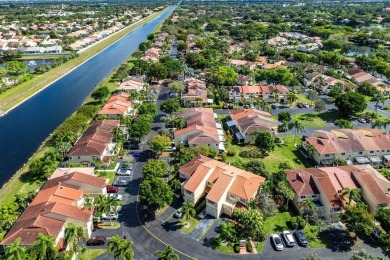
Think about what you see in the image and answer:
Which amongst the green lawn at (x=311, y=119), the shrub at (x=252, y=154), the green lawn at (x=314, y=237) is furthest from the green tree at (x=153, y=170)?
the green lawn at (x=311, y=119)

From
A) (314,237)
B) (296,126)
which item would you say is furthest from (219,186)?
(296,126)

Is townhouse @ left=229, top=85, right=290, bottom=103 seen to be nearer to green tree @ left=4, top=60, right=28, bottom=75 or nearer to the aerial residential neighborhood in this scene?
the aerial residential neighborhood

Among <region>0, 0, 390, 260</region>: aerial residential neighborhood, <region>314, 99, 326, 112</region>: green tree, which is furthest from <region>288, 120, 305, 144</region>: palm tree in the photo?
<region>314, 99, 326, 112</region>: green tree

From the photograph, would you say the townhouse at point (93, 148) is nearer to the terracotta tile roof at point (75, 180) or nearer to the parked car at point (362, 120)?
the terracotta tile roof at point (75, 180)

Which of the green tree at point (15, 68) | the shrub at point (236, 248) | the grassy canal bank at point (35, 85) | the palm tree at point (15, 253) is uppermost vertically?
the palm tree at point (15, 253)

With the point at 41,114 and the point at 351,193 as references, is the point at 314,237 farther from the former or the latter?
the point at 41,114
